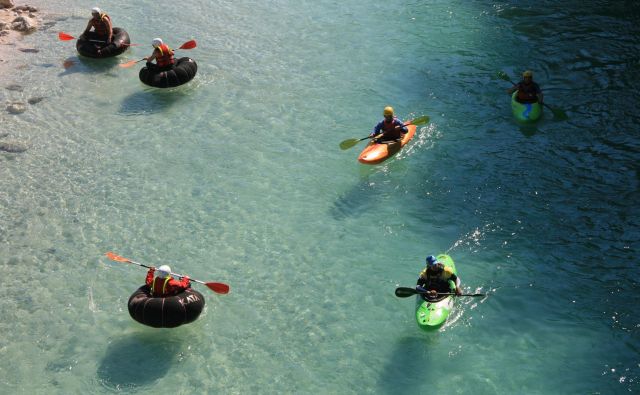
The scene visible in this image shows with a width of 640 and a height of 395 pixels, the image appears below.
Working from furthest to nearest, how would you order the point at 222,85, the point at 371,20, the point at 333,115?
the point at 371,20 → the point at 222,85 → the point at 333,115

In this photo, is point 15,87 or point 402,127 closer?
point 402,127

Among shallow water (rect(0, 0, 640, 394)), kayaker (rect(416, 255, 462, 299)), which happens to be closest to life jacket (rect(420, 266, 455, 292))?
kayaker (rect(416, 255, 462, 299))

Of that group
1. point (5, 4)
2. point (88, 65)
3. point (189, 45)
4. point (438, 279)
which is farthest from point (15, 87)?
point (438, 279)

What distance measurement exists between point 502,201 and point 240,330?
5604 mm

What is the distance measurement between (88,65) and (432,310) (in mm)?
12157

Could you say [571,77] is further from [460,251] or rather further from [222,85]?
[222,85]

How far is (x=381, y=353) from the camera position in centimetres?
1098

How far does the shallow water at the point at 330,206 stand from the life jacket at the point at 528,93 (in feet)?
1.99

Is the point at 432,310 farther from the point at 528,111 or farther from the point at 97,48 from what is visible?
the point at 97,48

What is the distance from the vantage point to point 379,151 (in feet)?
47.6

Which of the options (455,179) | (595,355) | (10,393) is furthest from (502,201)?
(10,393)

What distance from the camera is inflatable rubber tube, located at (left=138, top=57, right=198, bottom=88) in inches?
674

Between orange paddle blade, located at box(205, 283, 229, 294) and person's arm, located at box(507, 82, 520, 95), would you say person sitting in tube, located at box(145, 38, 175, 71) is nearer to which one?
orange paddle blade, located at box(205, 283, 229, 294)

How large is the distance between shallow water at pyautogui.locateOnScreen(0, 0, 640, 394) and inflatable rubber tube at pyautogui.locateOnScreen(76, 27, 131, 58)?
363 mm
